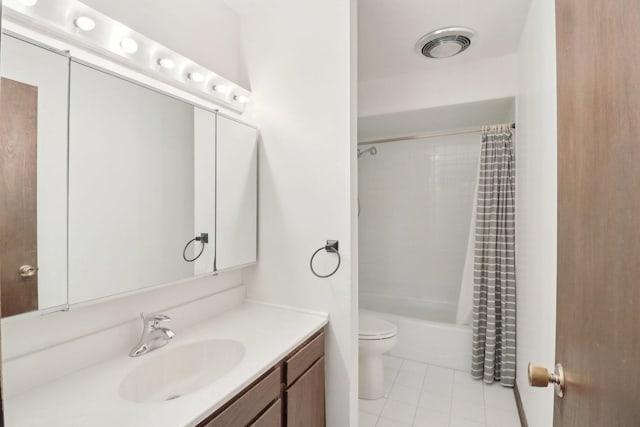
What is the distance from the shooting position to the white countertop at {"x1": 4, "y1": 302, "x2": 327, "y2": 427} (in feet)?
2.81

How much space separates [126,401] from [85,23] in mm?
1329

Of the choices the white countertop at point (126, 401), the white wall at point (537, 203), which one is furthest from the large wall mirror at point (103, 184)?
the white wall at point (537, 203)

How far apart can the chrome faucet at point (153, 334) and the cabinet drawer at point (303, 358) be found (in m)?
0.52

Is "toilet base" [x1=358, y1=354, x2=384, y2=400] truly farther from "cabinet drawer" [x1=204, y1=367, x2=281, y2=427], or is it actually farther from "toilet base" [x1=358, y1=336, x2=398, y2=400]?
"cabinet drawer" [x1=204, y1=367, x2=281, y2=427]

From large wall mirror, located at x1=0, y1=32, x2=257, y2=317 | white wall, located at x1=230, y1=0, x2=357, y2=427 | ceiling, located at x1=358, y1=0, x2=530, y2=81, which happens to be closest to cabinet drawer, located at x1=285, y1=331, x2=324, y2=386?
white wall, located at x1=230, y1=0, x2=357, y2=427

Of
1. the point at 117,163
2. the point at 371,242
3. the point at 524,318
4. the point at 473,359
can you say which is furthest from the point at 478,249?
the point at 117,163

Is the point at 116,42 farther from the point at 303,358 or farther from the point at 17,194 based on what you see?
the point at 303,358

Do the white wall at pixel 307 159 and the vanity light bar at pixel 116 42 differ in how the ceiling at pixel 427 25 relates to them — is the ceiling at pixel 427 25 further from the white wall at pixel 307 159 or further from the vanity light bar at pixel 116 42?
the vanity light bar at pixel 116 42

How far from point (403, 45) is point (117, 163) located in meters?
1.99

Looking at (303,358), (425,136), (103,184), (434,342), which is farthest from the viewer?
(425,136)

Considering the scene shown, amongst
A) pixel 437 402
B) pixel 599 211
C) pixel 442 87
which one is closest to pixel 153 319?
pixel 599 211

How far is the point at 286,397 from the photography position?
128 cm

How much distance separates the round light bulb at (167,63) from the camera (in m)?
1.40

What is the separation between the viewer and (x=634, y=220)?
0.43 meters
